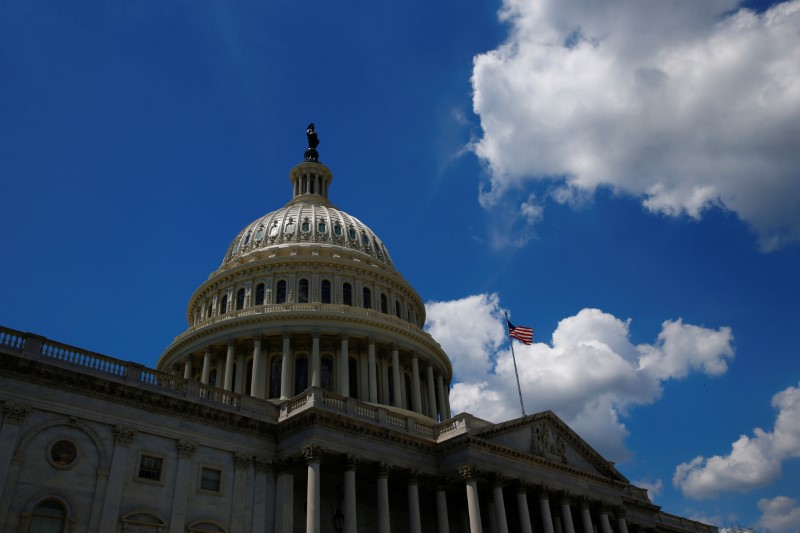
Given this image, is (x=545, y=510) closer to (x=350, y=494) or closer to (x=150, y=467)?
(x=350, y=494)

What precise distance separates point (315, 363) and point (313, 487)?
72.9ft

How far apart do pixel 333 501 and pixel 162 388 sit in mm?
12239

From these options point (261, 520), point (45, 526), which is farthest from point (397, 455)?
point (45, 526)

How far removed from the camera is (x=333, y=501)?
40.3 meters

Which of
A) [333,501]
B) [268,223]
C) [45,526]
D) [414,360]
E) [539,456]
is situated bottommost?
[45,526]

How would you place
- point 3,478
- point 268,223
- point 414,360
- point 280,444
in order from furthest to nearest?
point 268,223
point 414,360
point 280,444
point 3,478

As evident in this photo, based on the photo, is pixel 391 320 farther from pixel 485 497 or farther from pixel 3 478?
pixel 3 478

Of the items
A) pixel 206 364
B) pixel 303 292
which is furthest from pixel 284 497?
pixel 303 292

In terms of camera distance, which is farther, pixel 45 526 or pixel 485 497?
pixel 485 497

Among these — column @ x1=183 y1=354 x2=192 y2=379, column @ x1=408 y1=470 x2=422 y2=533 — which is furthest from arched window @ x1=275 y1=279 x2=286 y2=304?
column @ x1=408 y1=470 x2=422 y2=533

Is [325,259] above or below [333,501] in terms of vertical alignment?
above

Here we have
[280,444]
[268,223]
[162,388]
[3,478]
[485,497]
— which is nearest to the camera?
[3,478]

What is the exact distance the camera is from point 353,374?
2351 inches

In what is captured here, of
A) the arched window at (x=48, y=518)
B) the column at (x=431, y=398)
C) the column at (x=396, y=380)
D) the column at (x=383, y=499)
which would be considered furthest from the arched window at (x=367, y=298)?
the arched window at (x=48, y=518)
